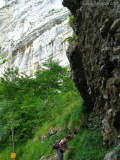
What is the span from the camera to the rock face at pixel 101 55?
15.7 ft

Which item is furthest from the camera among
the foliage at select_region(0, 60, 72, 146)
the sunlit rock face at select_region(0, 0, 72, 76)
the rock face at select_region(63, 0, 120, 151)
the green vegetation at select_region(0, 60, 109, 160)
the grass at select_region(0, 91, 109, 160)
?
the sunlit rock face at select_region(0, 0, 72, 76)

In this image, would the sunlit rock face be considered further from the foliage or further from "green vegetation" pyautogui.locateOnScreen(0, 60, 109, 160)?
"green vegetation" pyautogui.locateOnScreen(0, 60, 109, 160)

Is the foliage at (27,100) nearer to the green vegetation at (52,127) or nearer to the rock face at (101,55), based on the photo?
the green vegetation at (52,127)

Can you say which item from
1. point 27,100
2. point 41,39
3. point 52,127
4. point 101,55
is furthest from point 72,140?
point 41,39

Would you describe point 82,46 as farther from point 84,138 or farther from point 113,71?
point 84,138

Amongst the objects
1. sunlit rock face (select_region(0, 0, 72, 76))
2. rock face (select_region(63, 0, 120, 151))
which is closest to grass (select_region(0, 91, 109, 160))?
rock face (select_region(63, 0, 120, 151))

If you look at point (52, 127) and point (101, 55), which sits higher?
point (101, 55)

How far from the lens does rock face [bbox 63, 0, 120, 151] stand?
15.7ft

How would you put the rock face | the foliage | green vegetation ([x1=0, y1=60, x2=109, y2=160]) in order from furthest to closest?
1. the foliage
2. green vegetation ([x1=0, y1=60, x2=109, y2=160])
3. the rock face

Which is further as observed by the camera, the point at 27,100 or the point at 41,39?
the point at 41,39

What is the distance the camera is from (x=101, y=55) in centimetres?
549

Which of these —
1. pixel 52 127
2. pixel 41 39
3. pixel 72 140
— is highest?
pixel 41 39

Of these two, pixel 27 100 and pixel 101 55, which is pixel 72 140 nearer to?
pixel 101 55

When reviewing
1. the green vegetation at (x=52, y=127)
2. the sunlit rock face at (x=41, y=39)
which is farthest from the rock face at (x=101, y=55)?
the sunlit rock face at (x=41, y=39)
